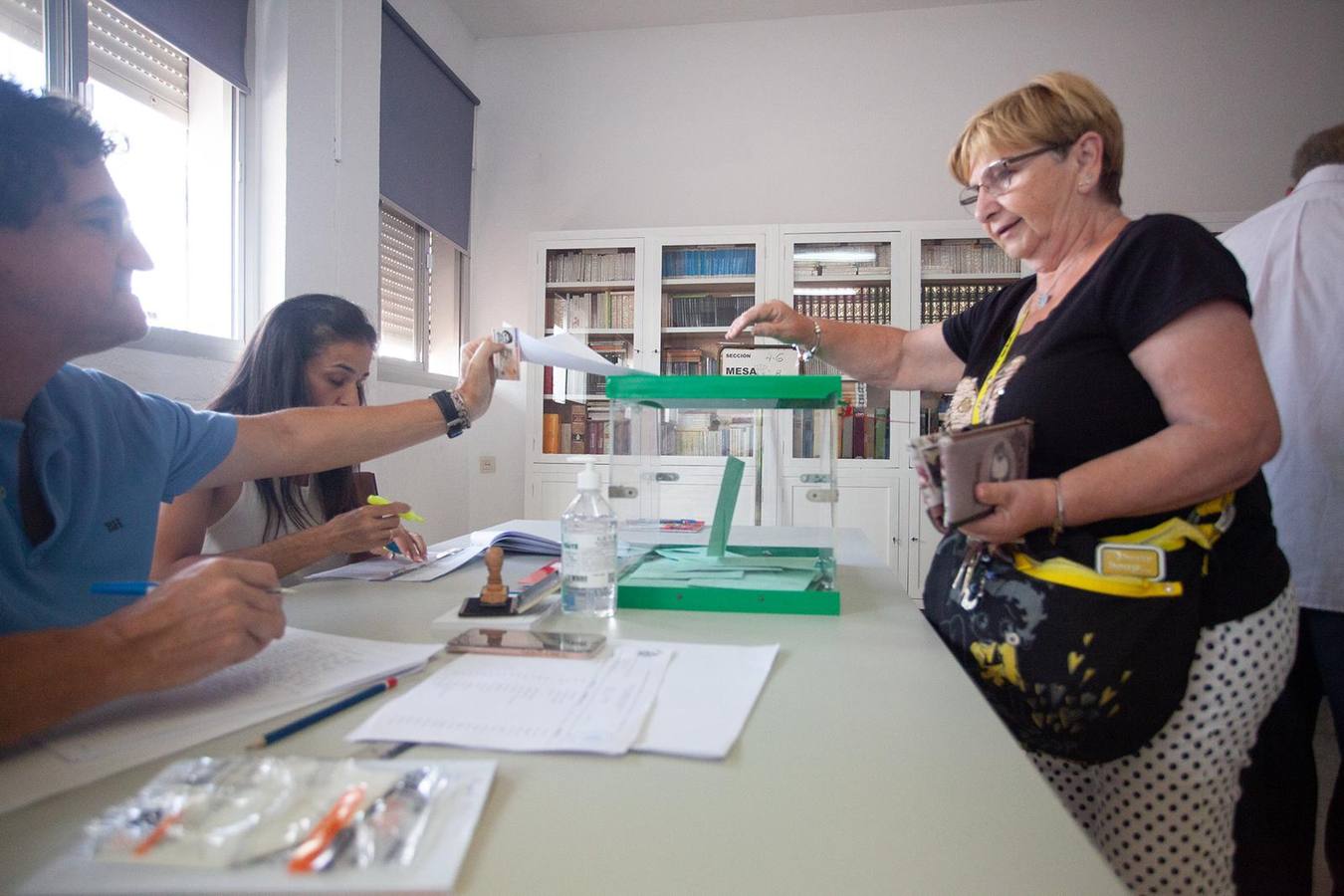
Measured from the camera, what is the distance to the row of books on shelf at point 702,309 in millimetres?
3877

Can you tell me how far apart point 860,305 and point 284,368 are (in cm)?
292

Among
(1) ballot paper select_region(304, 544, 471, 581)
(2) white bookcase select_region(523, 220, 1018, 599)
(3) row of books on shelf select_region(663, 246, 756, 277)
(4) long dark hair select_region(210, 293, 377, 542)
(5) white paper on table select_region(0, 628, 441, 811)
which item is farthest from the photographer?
(3) row of books on shelf select_region(663, 246, 756, 277)

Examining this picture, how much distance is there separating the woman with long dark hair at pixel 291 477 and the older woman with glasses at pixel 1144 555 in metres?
1.11

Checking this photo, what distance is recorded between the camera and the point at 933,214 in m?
3.88

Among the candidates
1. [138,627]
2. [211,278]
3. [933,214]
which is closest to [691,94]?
[933,214]

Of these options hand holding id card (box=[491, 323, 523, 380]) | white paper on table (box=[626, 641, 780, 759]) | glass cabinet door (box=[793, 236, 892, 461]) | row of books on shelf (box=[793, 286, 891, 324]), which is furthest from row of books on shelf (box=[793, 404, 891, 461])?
white paper on table (box=[626, 641, 780, 759])

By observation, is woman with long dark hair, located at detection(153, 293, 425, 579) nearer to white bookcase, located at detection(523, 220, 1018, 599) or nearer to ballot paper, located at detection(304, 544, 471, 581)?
ballot paper, located at detection(304, 544, 471, 581)

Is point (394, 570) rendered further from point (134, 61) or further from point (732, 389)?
point (134, 61)

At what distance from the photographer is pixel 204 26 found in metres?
2.40

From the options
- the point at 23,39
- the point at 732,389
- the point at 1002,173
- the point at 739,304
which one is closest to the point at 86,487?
the point at 732,389

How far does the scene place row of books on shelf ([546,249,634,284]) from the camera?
393 centimetres

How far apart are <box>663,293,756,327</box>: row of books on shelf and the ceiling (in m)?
1.61

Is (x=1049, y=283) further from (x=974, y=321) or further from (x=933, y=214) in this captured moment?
(x=933, y=214)

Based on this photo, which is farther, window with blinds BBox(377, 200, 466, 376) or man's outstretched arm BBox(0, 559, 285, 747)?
window with blinds BBox(377, 200, 466, 376)
